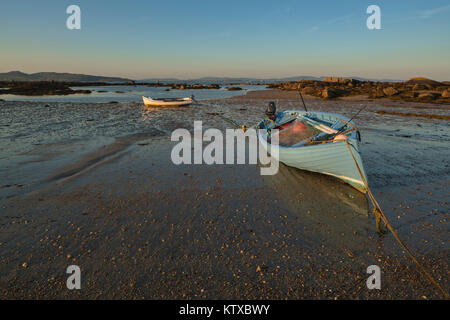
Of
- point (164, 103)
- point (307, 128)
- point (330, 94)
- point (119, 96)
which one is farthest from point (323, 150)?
point (119, 96)

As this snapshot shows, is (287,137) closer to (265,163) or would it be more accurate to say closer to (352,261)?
(265,163)

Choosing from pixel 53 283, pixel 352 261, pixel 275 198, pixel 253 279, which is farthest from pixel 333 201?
pixel 53 283

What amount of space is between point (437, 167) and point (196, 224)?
1054 centimetres

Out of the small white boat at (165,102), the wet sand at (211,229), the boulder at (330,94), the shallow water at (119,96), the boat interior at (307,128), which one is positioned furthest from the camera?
the boulder at (330,94)

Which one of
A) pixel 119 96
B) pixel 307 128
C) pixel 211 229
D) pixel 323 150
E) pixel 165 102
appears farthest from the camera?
pixel 119 96

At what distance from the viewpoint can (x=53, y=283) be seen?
14.0 feet

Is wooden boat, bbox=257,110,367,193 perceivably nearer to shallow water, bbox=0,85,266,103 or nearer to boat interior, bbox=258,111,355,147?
boat interior, bbox=258,111,355,147

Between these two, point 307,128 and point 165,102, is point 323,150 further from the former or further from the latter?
point 165,102

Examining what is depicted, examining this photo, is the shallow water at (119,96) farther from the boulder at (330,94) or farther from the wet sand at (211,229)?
the wet sand at (211,229)

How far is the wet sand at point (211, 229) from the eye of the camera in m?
4.29

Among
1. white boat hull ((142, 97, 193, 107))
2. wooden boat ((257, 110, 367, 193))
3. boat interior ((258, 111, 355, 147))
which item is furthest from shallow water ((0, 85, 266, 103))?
wooden boat ((257, 110, 367, 193))

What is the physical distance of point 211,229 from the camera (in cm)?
593

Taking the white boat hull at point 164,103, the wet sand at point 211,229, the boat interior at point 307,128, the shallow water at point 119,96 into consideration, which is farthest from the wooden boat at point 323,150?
the shallow water at point 119,96

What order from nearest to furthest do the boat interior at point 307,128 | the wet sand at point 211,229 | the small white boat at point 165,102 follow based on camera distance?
the wet sand at point 211,229 → the boat interior at point 307,128 → the small white boat at point 165,102
